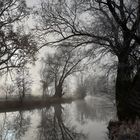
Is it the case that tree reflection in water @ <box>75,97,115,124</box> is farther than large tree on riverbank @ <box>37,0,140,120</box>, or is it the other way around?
tree reflection in water @ <box>75,97,115,124</box>

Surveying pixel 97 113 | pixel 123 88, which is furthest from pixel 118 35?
pixel 97 113

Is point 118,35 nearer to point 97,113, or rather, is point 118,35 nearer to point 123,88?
point 123,88

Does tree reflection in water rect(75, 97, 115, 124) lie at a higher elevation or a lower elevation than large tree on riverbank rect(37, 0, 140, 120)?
lower

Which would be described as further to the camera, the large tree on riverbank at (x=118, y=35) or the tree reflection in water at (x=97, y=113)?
the tree reflection in water at (x=97, y=113)

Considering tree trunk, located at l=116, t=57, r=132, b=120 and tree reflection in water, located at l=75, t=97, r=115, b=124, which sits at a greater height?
tree trunk, located at l=116, t=57, r=132, b=120

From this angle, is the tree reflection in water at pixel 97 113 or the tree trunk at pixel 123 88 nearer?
the tree trunk at pixel 123 88

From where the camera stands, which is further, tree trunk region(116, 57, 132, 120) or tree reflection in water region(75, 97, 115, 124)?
tree reflection in water region(75, 97, 115, 124)

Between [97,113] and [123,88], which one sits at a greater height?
[123,88]

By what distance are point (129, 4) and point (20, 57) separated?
11.3 meters

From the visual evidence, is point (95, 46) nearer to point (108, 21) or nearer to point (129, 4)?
point (108, 21)

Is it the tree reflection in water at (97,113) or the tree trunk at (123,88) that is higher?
the tree trunk at (123,88)

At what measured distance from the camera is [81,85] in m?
86.1

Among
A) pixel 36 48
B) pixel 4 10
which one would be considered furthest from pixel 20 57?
pixel 36 48

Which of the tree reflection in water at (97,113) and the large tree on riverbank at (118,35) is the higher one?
the large tree on riverbank at (118,35)
